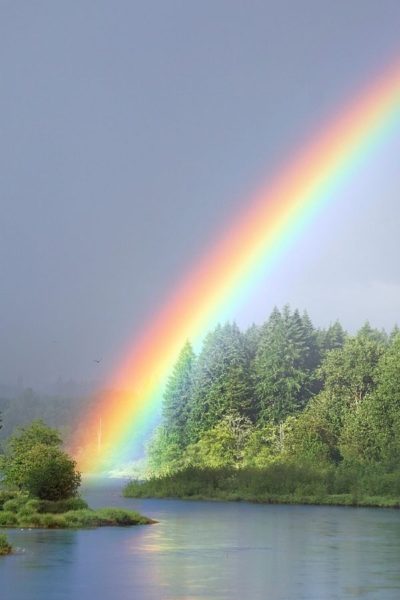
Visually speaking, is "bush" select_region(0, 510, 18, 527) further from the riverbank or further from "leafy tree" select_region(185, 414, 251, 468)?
"leafy tree" select_region(185, 414, 251, 468)

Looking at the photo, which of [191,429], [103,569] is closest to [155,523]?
[103,569]

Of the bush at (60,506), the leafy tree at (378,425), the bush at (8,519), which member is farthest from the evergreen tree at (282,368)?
the bush at (8,519)

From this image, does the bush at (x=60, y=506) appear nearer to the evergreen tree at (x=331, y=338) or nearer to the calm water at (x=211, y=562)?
the calm water at (x=211, y=562)

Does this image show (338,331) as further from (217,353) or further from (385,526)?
(385,526)

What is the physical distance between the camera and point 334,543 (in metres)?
45.2

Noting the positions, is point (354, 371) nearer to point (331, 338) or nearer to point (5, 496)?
point (331, 338)

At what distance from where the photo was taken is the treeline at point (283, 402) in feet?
281

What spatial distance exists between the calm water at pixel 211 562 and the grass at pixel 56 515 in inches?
50.3

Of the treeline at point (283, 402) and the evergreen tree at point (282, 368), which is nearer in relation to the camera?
the treeline at point (283, 402)

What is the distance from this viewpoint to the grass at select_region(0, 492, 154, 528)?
48188 millimetres

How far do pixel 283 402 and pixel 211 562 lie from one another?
67.6m

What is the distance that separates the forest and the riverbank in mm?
104

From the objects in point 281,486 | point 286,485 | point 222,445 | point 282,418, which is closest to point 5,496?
point 286,485

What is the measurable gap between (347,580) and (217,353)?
75780mm
